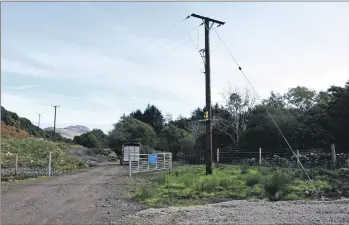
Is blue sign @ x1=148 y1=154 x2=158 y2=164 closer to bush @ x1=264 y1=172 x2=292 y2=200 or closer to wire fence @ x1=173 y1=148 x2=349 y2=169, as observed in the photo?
wire fence @ x1=173 y1=148 x2=349 y2=169

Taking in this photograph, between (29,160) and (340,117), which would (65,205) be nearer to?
(29,160)

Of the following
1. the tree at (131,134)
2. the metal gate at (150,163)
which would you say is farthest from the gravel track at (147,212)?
the tree at (131,134)

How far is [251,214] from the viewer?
896 cm

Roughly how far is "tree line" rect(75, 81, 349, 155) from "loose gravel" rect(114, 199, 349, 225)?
885 cm

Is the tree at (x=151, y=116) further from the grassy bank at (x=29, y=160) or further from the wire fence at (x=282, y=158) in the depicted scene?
the grassy bank at (x=29, y=160)

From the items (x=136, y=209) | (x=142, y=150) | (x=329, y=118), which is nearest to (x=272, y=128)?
(x=329, y=118)

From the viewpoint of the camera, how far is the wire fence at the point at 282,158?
2127 centimetres

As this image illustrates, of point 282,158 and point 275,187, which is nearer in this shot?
point 275,187

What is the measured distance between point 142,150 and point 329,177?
87.2ft

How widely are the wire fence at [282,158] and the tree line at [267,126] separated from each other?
1.65m

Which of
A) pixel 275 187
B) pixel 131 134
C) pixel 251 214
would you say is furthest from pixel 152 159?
pixel 131 134

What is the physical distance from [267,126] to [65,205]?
24.9 meters

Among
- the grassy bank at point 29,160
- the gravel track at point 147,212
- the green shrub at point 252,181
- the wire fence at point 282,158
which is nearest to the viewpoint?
the gravel track at point 147,212

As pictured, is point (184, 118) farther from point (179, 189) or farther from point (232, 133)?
point (179, 189)
